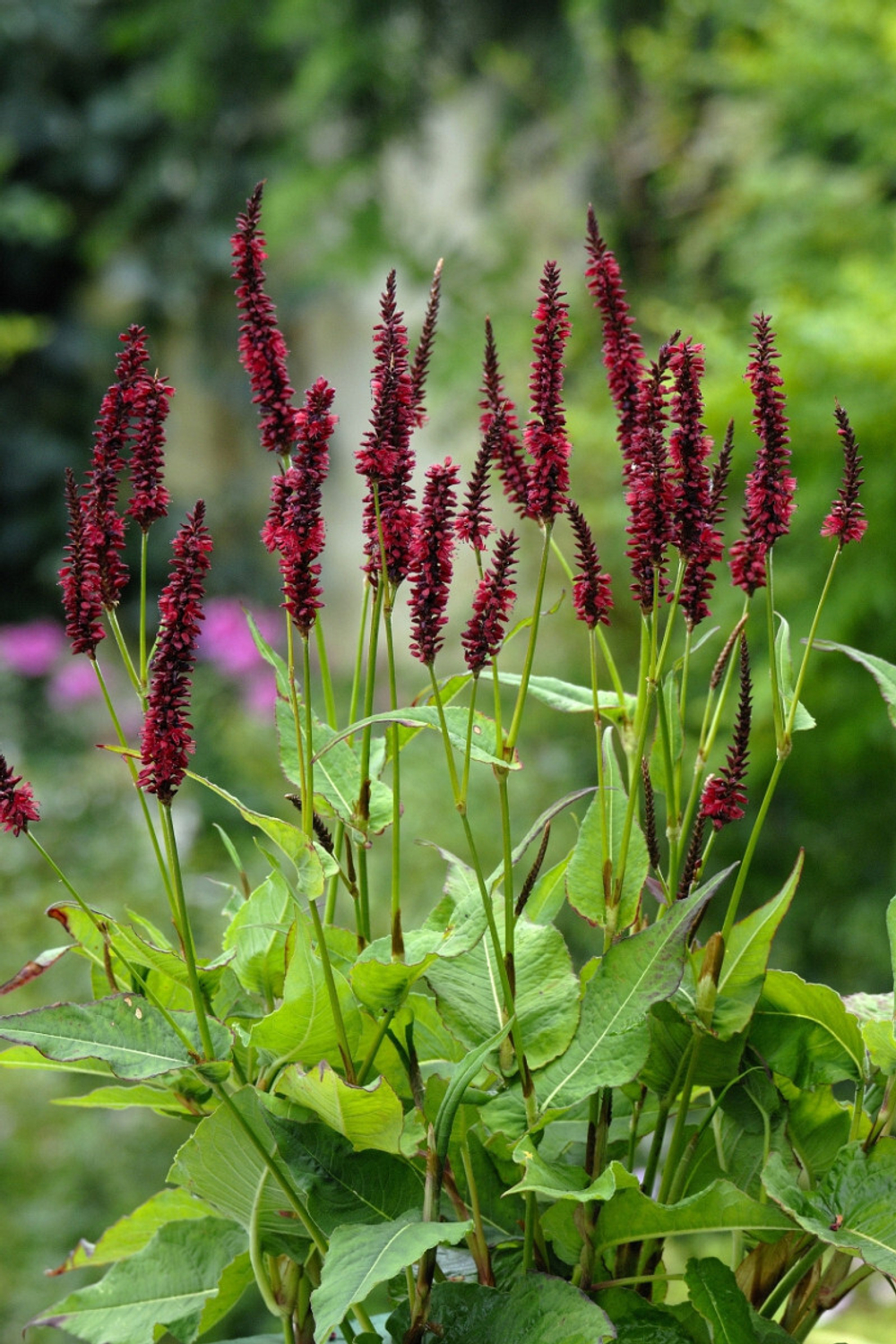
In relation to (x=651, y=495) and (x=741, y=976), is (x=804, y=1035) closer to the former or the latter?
(x=741, y=976)

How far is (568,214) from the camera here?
4.32m

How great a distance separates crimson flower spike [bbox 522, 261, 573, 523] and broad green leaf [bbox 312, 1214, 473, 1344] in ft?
0.89

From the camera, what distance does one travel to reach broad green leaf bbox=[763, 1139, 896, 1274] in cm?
47

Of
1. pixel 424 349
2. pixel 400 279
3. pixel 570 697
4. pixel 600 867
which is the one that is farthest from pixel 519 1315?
pixel 400 279

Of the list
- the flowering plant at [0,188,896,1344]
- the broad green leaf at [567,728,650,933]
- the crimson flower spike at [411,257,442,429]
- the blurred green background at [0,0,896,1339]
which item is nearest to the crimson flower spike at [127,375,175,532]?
the flowering plant at [0,188,896,1344]

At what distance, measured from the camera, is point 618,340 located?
0.56m

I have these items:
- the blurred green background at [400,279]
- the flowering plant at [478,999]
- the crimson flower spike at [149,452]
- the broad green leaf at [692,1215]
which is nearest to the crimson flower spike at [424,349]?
the flowering plant at [478,999]

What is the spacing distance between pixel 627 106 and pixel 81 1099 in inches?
142

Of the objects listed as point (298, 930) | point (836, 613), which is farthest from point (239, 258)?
point (836, 613)

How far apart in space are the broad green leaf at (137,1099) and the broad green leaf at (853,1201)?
25 centimetres

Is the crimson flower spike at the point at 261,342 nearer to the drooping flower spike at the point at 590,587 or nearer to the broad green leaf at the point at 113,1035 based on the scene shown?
the drooping flower spike at the point at 590,587

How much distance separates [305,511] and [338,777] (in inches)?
6.2

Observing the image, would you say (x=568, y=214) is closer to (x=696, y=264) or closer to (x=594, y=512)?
(x=696, y=264)

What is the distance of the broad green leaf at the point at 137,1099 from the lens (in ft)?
1.85
